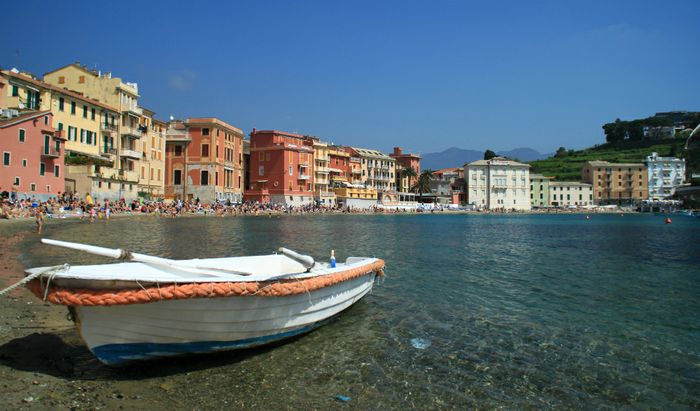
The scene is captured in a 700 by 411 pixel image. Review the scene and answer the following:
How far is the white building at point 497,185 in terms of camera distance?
5285 inches

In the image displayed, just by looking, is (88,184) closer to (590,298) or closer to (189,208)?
(189,208)

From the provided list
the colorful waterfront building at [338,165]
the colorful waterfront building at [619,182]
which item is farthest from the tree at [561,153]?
the colorful waterfront building at [338,165]

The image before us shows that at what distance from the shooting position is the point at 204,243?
1100 inches

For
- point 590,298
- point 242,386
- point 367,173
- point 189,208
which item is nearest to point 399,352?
point 242,386

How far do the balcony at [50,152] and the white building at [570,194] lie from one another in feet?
440

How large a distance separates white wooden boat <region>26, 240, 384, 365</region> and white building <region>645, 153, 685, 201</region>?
158 metres

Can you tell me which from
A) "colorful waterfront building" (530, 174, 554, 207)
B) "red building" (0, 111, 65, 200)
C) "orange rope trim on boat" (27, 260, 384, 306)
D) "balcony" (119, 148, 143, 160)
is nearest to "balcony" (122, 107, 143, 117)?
"balcony" (119, 148, 143, 160)

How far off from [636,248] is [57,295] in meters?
33.0

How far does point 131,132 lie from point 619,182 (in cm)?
13739

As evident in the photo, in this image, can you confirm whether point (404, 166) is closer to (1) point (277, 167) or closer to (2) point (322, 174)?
(2) point (322, 174)

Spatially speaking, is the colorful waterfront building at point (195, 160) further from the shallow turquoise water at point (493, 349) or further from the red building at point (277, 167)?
the shallow turquoise water at point (493, 349)

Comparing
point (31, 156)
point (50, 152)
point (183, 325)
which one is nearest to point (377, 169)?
point (50, 152)

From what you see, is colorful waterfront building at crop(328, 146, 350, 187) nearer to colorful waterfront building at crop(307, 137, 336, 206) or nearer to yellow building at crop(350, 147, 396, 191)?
colorful waterfront building at crop(307, 137, 336, 206)

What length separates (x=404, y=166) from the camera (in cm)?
12975
